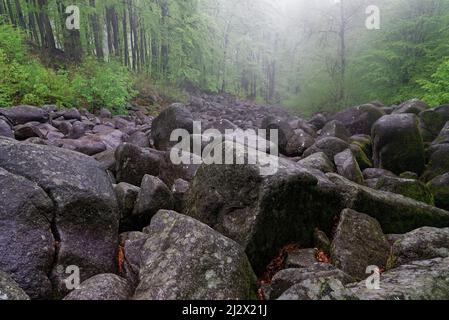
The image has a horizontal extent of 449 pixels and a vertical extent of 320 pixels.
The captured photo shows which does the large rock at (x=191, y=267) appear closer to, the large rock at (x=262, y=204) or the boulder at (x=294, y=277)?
the boulder at (x=294, y=277)

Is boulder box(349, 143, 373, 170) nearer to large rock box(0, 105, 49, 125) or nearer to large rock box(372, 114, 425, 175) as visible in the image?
large rock box(372, 114, 425, 175)

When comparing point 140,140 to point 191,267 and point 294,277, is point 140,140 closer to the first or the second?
point 191,267

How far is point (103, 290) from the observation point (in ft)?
10.2

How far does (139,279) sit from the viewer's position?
11.3 feet

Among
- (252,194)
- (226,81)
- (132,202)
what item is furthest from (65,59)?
(226,81)

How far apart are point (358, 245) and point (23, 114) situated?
403 inches

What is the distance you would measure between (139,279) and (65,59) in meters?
19.3

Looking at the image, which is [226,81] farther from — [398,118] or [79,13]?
[398,118]

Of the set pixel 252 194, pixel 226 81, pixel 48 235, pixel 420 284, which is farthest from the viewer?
pixel 226 81

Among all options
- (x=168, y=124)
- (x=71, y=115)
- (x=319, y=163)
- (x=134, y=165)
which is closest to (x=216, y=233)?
(x=134, y=165)

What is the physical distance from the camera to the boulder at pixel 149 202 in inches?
197

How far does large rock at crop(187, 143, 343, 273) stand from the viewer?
4254mm

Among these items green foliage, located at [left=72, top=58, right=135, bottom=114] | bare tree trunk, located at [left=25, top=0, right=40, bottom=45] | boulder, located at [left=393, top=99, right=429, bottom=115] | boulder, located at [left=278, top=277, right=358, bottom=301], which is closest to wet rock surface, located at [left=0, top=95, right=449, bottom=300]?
boulder, located at [left=278, top=277, right=358, bottom=301]

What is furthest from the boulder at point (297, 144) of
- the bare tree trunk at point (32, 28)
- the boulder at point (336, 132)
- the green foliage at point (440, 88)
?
the bare tree trunk at point (32, 28)
